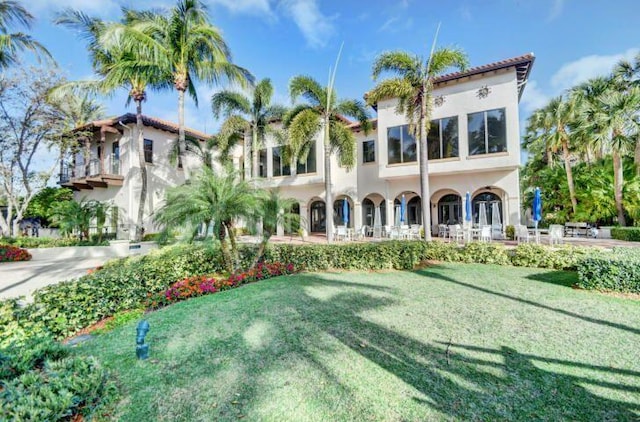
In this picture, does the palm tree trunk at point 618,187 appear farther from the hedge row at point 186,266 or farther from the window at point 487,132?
the hedge row at point 186,266

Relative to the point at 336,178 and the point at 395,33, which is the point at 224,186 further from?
the point at 336,178

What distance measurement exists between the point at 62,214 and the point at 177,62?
10.8m

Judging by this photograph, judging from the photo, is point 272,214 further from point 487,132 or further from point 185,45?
point 487,132

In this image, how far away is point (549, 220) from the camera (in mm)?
23641

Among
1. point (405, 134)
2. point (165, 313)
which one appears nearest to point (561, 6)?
point (405, 134)

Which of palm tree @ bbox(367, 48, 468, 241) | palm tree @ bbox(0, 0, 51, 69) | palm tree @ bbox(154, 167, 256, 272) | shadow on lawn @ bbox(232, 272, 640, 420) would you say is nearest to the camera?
shadow on lawn @ bbox(232, 272, 640, 420)

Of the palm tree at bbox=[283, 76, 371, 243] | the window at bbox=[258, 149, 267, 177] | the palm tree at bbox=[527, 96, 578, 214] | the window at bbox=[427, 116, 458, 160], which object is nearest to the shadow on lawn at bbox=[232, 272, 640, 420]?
the palm tree at bbox=[283, 76, 371, 243]

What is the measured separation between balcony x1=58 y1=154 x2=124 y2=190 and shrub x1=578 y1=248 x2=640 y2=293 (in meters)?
24.1

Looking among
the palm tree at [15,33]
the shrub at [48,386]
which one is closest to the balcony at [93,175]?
the palm tree at [15,33]

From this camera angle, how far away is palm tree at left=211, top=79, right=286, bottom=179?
18656 mm

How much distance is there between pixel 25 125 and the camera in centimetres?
1742

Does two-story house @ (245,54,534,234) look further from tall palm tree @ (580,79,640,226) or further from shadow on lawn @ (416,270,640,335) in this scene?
shadow on lawn @ (416,270,640,335)

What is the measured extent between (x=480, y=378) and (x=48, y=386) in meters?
A: 4.50

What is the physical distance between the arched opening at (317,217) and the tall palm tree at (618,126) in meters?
18.2
